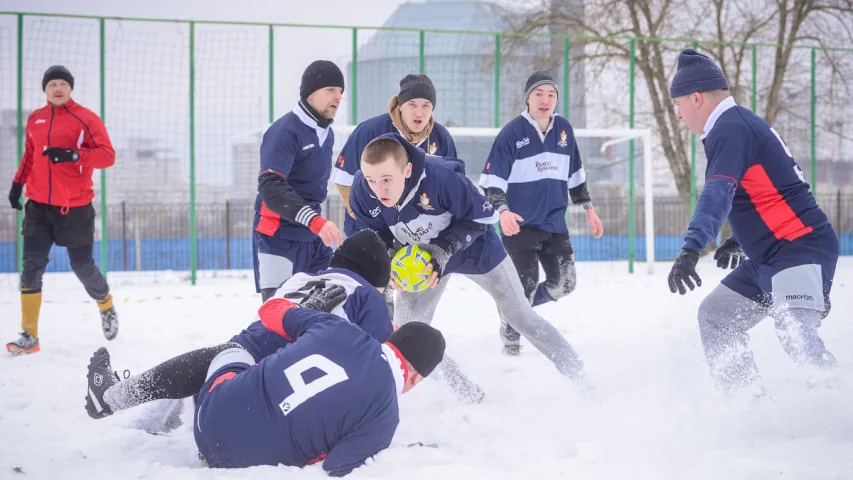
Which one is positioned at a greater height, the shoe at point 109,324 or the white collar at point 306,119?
the white collar at point 306,119

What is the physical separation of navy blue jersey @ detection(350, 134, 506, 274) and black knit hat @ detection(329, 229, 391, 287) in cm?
55

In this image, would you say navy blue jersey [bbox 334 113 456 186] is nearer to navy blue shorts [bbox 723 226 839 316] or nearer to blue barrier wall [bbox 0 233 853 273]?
navy blue shorts [bbox 723 226 839 316]

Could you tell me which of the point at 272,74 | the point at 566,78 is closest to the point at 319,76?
the point at 272,74

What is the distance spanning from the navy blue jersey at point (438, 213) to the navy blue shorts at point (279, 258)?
1.72ft

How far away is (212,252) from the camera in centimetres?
1405

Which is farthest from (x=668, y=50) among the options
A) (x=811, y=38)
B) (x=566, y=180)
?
(x=566, y=180)

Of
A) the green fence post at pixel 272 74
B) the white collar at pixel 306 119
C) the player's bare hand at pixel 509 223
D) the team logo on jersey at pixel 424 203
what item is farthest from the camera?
the green fence post at pixel 272 74

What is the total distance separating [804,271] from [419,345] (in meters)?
1.70

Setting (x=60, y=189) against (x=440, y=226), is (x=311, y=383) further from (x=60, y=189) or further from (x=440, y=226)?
(x=60, y=189)

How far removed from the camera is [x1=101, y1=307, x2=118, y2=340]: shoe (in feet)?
18.0

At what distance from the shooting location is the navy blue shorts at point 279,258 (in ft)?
13.8

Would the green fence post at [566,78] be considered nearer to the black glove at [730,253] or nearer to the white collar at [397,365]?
the black glove at [730,253]

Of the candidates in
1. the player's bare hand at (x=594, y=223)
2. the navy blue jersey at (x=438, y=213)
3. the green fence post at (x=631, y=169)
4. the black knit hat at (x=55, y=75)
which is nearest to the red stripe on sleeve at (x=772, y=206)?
the navy blue jersey at (x=438, y=213)

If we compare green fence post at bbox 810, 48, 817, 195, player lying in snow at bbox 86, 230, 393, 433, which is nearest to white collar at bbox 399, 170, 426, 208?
player lying in snow at bbox 86, 230, 393, 433
